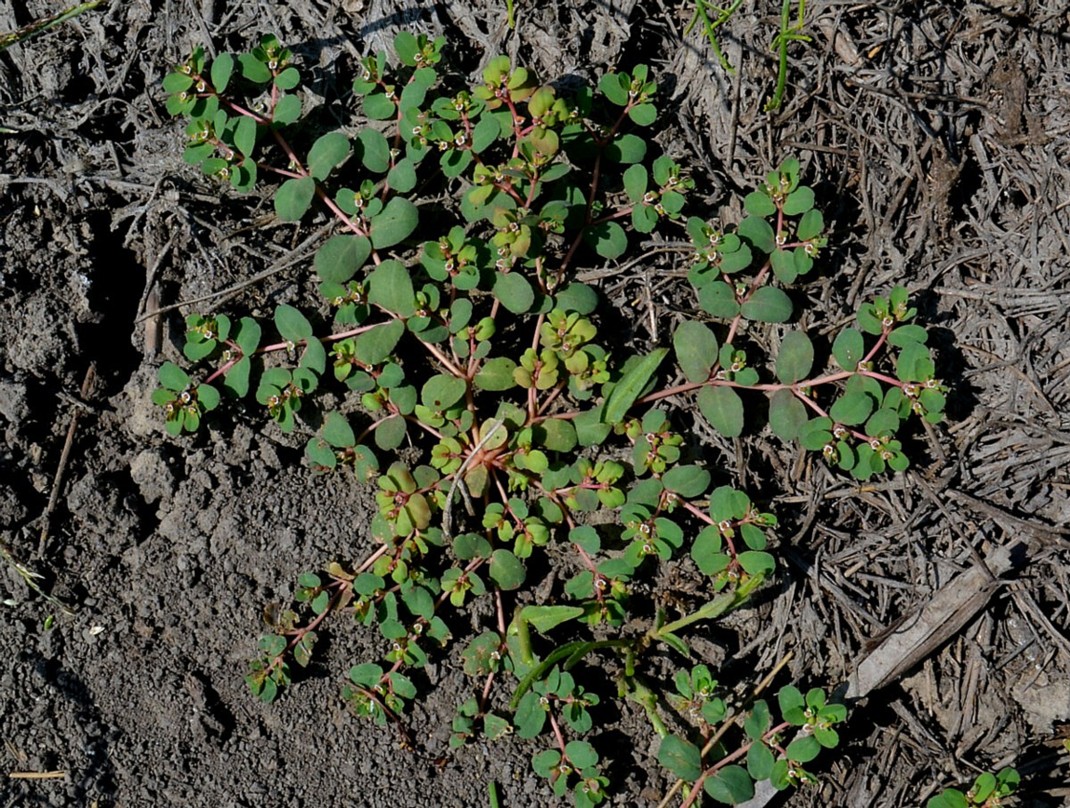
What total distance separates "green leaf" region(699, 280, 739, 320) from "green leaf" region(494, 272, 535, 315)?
0.55 meters

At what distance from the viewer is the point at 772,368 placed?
3225 millimetres

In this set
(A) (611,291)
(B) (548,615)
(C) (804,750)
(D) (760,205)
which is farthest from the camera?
(A) (611,291)

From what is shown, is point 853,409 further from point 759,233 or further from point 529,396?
point 529,396

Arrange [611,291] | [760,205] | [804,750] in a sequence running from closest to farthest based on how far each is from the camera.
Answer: [804,750]
[760,205]
[611,291]

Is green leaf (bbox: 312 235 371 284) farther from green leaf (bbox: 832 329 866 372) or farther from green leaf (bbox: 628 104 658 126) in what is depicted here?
green leaf (bbox: 832 329 866 372)

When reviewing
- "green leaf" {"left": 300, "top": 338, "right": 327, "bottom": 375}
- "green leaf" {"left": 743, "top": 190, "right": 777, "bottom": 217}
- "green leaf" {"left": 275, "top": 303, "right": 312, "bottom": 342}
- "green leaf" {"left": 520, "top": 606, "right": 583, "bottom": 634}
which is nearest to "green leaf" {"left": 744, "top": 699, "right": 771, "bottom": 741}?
"green leaf" {"left": 520, "top": 606, "right": 583, "bottom": 634}

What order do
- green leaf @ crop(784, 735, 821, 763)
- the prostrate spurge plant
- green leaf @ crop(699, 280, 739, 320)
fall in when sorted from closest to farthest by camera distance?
1. green leaf @ crop(784, 735, 821, 763)
2. the prostrate spurge plant
3. green leaf @ crop(699, 280, 739, 320)

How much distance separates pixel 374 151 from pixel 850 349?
163 centimetres

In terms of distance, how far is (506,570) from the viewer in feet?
9.89

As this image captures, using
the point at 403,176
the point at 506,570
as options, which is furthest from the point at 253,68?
the point at 506,570

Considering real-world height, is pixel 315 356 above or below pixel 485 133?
below

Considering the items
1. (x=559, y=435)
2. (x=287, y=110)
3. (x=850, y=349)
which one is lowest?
(x=559, y=435)

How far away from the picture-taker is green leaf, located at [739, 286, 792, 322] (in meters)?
3.05

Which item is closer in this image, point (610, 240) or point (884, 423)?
point (884, 423)
